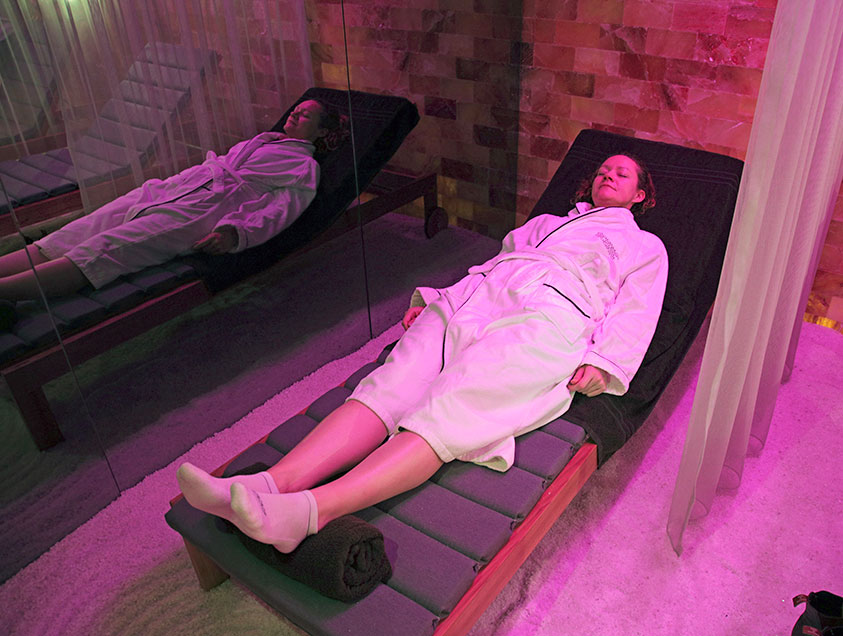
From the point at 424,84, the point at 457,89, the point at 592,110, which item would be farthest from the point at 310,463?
the point at 592,110

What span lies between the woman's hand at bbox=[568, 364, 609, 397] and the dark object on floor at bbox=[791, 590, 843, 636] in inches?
25.9

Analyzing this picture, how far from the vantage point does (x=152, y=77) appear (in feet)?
5.89

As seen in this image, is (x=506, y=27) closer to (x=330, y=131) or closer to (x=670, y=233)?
(x=330, y=131)

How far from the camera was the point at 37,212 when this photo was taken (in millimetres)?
1637

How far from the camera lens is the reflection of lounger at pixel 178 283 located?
1790 mm

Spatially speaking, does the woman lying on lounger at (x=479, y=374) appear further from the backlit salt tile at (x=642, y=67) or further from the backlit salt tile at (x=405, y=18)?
the backlit salt tile at (x=405, y=18)

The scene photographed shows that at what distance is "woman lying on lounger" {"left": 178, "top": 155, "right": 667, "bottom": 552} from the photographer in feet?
4.66

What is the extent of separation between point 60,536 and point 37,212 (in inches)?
38.0

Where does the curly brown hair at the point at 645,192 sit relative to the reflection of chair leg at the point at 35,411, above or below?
above

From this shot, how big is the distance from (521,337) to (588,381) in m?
0.23

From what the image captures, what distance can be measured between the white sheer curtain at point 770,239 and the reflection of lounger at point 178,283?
1.46 metres

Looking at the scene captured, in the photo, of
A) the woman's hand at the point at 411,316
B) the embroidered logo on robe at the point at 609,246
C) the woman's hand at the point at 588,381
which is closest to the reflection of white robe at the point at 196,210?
the woman's hand at the point at 411,316

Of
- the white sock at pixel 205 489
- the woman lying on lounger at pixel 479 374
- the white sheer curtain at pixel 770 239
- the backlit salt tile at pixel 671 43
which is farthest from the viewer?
the backlit salt tile at pixel 671 43

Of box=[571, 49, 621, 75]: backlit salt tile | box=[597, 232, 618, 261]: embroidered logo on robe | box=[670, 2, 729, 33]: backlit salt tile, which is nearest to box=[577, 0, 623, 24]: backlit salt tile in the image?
box=[571, 49, 621, 75]: backlit salt tile
